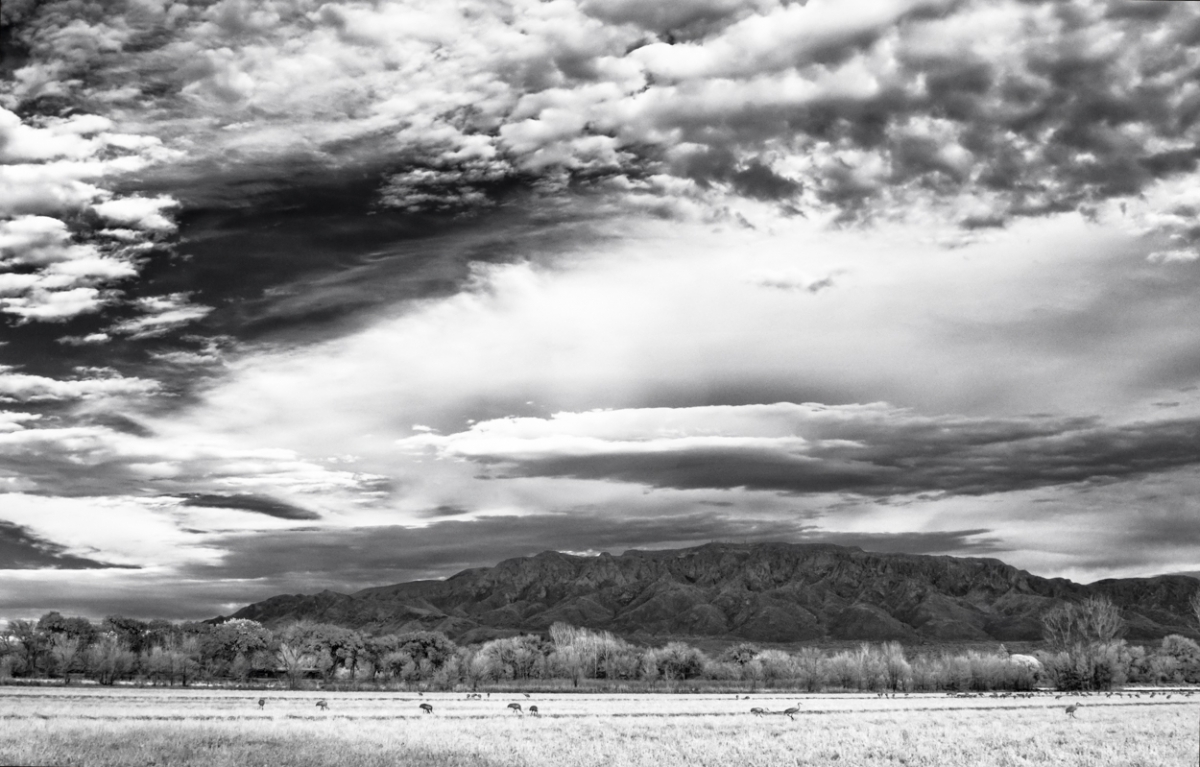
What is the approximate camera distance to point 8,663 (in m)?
136

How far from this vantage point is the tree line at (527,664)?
135 meters

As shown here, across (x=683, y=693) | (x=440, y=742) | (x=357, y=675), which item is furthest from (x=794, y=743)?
(x=357, y=675)

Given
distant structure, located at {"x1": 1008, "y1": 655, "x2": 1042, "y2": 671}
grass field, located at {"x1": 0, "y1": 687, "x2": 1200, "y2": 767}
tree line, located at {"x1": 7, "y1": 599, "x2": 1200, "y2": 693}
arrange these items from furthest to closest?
distant structure, located at {"x1": 1008, "y1": 655, "x2": 1042, "y2": 671}
tree line, located at {"x1": 7, "y1": 599, "x2": 1200, "y2": 693}
grass field, located at {"x1": 0, "y1": 687, "x2": 1200, "y2": 767}

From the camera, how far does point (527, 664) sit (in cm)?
16050

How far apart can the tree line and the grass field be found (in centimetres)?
6630

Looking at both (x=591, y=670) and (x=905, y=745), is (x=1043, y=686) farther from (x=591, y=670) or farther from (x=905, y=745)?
(x=905, y=745)

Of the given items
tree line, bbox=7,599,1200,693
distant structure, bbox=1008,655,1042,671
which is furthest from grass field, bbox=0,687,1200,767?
distant structure, bbox=1008,655,1042,671

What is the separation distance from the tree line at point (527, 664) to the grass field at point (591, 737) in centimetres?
6630

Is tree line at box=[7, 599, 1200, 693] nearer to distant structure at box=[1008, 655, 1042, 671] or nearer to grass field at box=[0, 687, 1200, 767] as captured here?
distant structure at box=[1008, 655, 1042, 671]

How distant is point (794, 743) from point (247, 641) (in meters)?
127

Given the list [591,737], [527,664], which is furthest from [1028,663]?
[591,737]

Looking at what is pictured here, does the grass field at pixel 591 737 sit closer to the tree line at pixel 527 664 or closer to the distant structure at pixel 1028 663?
the tree line at pixel 527 664

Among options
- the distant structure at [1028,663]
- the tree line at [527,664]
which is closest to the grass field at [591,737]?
the tree line at [527,664]

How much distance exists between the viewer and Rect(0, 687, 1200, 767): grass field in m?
37.2
